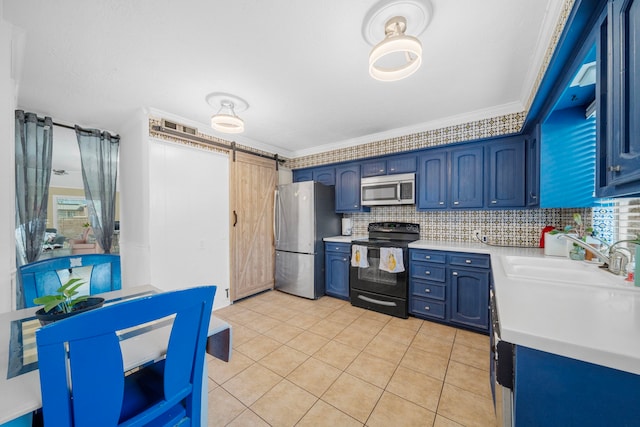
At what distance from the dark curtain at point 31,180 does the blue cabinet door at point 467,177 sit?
489 centimetres

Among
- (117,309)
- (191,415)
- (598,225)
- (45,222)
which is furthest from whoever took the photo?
(45,222)

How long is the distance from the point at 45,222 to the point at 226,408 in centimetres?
306

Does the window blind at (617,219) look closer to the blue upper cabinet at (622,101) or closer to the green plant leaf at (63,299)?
the blue upper cabinet at (622,101)

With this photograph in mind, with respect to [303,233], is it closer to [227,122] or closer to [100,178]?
[227,122]

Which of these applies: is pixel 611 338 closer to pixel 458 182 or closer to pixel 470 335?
pixel 470 335

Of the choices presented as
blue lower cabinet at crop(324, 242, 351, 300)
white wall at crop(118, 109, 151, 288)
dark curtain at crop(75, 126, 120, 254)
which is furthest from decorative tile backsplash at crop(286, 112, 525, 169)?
dark curtain at crop(75, 126, 120, 254)

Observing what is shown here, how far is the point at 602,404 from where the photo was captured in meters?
0.70

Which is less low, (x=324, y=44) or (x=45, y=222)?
(x=324, y=44)

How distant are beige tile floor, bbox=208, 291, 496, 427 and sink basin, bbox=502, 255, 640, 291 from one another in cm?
94

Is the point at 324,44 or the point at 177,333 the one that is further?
the point at 324,44

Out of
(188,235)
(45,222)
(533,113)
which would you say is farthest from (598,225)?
(45,222)

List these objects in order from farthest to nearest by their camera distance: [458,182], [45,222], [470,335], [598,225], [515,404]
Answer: [458,182] → [45,222] → [470,335] → [598,225] → [515,404]

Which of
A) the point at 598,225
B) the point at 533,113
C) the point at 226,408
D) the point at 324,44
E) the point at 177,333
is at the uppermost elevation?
the point at 324,44

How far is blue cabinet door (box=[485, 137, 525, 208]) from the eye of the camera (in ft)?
8.63
